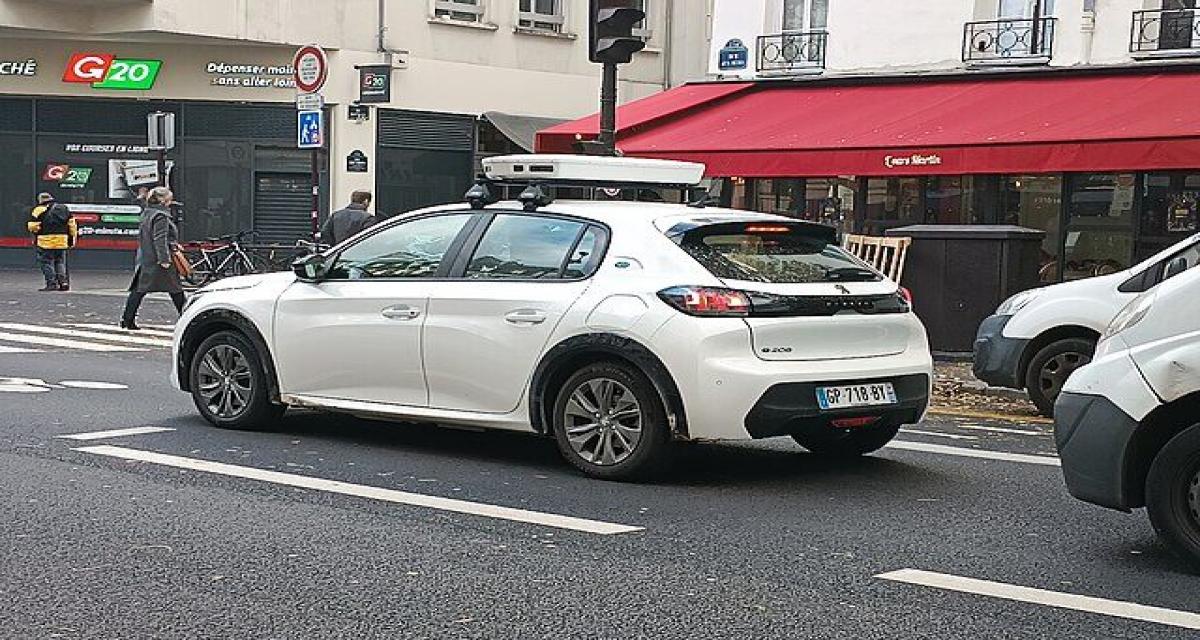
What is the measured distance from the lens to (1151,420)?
6.33 metres

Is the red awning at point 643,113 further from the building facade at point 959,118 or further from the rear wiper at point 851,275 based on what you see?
the rear wiper at point 851,275

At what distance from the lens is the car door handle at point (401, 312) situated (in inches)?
353

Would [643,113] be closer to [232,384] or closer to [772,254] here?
[232,384]

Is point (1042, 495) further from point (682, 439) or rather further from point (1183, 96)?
point (1183, 96)

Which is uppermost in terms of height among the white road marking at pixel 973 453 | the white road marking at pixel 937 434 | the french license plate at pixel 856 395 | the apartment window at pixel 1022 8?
the apartment window at pixel 1022 8

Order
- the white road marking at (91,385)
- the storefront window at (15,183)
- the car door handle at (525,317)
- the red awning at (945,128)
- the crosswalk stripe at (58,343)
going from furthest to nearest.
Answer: the storefront window at (15,183)
the red awning at (945,128)
the crosswalk stripe at (58,343)
the white road marking at (91,385)
the car door handle at (525,317)

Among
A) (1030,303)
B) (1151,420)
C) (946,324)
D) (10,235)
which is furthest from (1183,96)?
(10,235)

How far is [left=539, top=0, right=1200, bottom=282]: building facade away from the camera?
18078mm

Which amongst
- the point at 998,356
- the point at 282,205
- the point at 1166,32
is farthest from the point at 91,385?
the point at 282,205

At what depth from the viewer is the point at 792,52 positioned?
2336 centimetres

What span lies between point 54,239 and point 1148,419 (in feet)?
71.2

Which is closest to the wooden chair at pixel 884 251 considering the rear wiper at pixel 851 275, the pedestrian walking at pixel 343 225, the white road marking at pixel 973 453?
the white road marking at pixel 973 453

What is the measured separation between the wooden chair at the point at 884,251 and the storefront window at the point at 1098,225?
170 inches

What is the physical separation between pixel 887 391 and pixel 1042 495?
92cm
